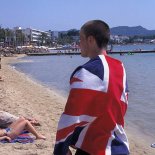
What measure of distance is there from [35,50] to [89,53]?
382ft

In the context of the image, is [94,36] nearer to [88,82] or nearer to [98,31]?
A: [98,31]

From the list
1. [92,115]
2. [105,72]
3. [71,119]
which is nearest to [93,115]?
[92,115]

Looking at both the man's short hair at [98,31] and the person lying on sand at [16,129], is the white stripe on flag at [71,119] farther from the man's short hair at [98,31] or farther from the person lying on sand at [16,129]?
the person lying on sand at [16,129]

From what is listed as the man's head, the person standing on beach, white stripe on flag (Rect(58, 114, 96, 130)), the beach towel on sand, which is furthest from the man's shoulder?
the beach towel on sand

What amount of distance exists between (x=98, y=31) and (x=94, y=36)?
38mm

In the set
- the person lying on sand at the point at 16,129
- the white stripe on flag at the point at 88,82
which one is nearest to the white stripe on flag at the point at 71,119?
the white stripe on flag at the point at 88,82

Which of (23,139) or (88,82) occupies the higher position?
(88,82)

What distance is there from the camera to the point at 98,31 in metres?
2.38

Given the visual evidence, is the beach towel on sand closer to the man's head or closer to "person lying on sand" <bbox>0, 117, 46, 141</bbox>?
"person lying on sand" <bbox>0, 117, 46, 141</bbox>

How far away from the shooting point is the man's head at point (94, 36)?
2383mm

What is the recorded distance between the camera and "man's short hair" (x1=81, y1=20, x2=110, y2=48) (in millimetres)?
2381

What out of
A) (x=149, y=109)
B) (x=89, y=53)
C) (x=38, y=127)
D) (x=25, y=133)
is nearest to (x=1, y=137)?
(x=25, y=133)

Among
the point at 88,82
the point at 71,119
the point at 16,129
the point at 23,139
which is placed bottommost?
the point at 23,139

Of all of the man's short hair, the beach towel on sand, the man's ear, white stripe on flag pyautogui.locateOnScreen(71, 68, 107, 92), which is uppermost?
the man's short hair
